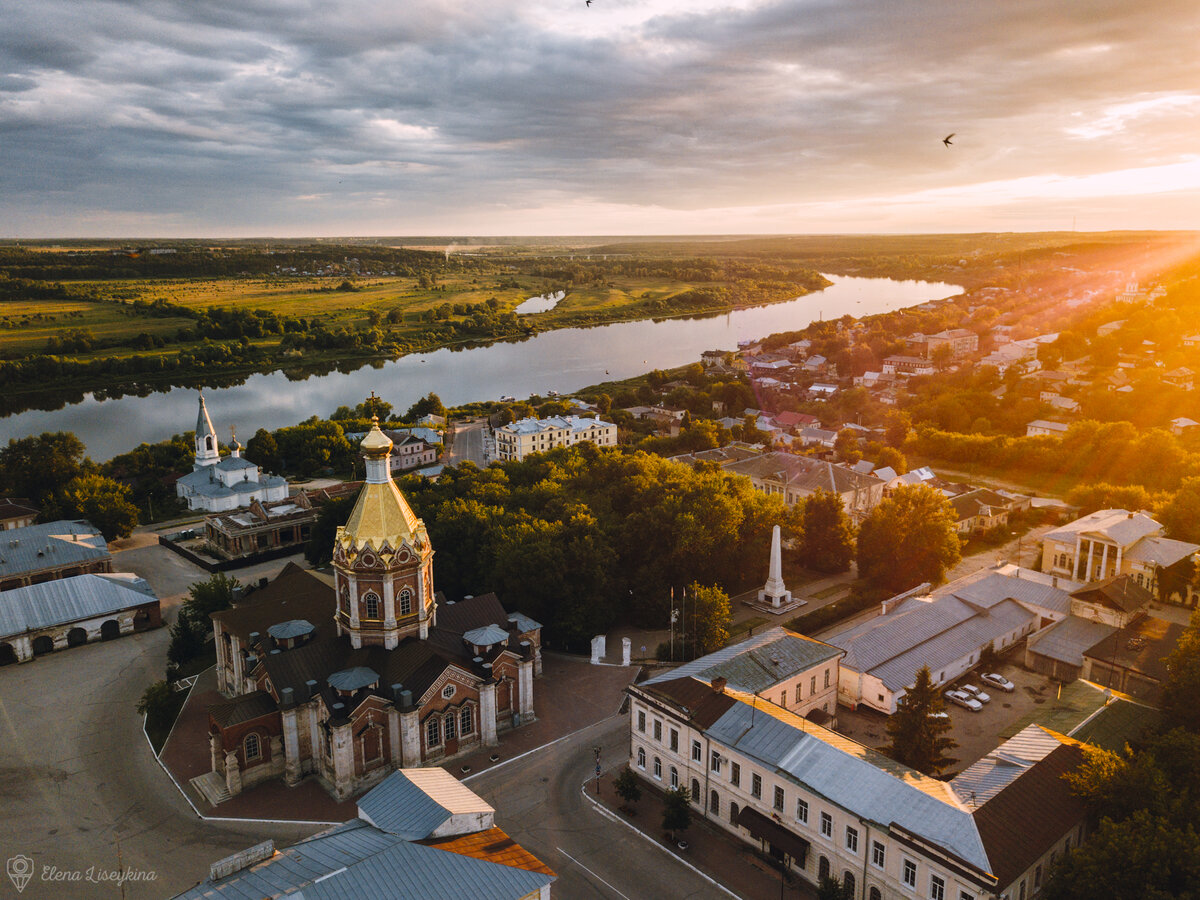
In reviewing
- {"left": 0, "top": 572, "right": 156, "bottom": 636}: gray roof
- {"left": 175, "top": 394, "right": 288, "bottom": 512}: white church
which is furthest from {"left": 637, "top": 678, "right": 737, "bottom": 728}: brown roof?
{"left": 175, "top": 394, "right": 288, "bottom": 512}: white church

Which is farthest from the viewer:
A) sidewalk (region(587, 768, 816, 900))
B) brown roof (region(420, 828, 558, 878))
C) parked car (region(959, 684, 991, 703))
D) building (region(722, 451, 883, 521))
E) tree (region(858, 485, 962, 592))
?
building (region(722, 451, 883, 521))

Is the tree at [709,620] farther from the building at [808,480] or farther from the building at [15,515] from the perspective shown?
the building at [15,515]

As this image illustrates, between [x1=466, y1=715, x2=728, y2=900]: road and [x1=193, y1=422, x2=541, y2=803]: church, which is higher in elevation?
[x1=193, y1=422, x2=541, y2=803]: church

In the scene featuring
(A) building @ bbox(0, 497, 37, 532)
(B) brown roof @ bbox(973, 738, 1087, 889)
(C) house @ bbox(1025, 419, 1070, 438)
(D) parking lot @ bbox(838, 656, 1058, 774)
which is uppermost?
(C) house @ bbox(1025, 419, 1070, 438)

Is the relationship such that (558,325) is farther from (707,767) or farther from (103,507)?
(707,767)

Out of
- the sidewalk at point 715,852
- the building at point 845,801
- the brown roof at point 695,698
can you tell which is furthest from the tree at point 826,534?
the sidewalk at point 715,852

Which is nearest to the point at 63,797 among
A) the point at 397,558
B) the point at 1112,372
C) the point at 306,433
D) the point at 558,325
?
the point at 397,558

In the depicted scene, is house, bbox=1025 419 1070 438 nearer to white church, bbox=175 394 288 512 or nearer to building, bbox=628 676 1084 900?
building, bbox=628 676 1084 900

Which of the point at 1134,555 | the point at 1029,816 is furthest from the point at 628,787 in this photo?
the point at 1134,555
